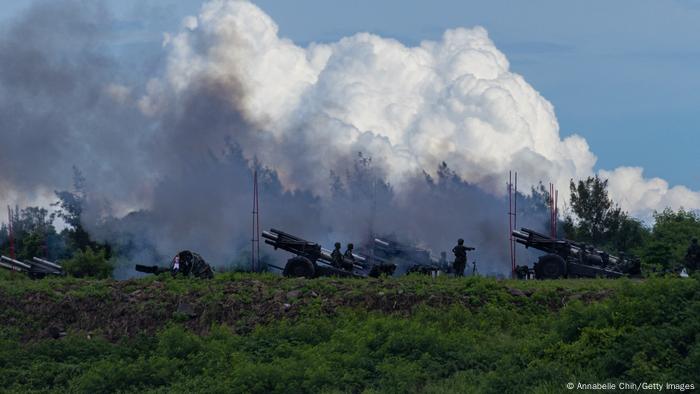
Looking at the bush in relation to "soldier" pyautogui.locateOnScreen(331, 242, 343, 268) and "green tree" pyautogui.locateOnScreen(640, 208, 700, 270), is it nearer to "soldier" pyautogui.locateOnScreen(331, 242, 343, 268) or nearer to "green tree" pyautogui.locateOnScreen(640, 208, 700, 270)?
"soldier" pyautogui.locateOnScreen(331, 242, 343, 268)

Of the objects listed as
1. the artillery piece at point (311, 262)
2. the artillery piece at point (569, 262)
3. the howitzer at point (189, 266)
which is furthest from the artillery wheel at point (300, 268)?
the artillery piece at point (569, 262)

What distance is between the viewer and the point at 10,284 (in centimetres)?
3522

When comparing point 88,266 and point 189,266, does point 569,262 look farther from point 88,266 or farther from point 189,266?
point 88,266

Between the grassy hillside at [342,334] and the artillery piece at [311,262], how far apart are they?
14.7 feet

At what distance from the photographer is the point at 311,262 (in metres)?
40.7

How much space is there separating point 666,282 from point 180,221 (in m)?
34.2

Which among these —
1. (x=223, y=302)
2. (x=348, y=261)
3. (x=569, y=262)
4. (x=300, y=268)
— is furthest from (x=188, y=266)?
(x=569, y=262)

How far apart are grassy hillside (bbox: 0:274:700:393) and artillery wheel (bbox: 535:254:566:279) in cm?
607

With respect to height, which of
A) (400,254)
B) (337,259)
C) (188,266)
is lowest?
(188,266)

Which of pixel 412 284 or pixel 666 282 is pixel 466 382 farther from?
pixel 412 284

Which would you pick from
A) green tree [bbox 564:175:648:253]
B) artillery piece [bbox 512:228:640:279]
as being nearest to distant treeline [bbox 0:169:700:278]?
green tree [bbox 564:175:648:253]

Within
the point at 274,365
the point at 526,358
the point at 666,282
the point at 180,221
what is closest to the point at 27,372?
the point at 274,365

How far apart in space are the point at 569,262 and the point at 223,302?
15.0 metres

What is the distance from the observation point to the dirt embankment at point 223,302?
31.6 m
